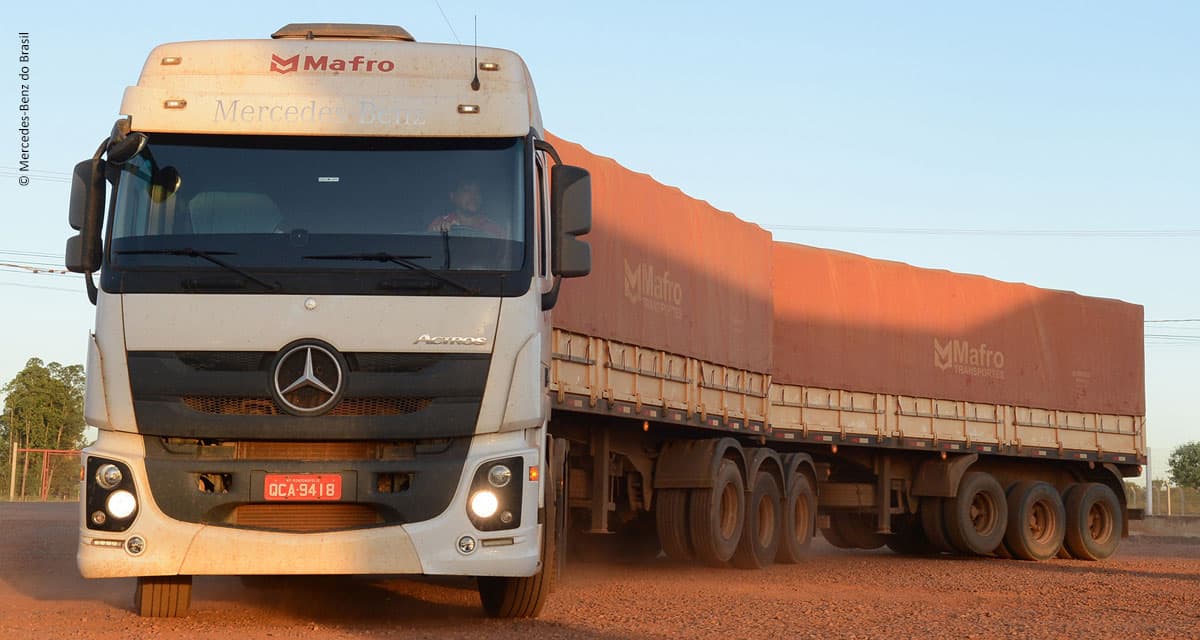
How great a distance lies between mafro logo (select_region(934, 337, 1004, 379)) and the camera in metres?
20.0

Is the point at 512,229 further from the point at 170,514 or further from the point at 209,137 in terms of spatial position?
the point at 170,514

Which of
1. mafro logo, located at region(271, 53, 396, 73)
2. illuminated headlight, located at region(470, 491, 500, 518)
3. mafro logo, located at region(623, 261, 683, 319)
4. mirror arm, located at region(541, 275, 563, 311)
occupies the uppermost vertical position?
mafro logo, located at region(271, 53, 396, 73)

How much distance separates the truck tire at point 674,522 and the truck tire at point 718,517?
8 centimetres

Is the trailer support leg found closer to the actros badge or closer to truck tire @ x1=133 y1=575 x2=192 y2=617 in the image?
truck tire @ x1=133 y1=575 x2=192 y2=617

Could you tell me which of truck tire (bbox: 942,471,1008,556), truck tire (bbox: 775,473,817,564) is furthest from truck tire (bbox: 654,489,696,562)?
truck tire (bbox: 942,471,1008,556)

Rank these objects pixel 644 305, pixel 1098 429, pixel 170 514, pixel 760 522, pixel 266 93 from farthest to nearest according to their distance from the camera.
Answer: pixel 1098 429 < pixel 760 522 < pixel 644 305 < pixel 266 93 < pixel 170 514

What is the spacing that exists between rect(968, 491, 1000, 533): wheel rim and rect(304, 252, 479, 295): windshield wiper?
45.1 feet

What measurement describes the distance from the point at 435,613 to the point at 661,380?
477 cm

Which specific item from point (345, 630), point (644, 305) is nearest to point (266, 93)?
point (345, 630)

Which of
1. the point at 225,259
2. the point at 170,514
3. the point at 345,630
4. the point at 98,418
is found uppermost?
the point at 225,259

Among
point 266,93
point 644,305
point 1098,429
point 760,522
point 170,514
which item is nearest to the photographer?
point 170,514

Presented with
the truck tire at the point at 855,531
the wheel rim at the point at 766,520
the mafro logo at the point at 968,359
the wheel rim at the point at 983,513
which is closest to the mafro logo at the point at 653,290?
the wheel rim at the point at 766,520

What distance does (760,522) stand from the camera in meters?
16.2

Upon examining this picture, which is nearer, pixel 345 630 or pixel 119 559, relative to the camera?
pixel 119 559
